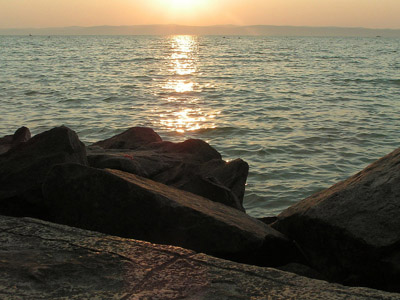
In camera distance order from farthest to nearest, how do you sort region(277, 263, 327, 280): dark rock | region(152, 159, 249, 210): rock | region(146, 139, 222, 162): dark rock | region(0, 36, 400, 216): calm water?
region(0, 36, 400, 216): calm water < region(146, 139, 222, 162): dark rock < region(152, 159, 249, 210): rock < region(277, 263, 327, 280): dark rock

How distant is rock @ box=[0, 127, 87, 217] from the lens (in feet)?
15.6

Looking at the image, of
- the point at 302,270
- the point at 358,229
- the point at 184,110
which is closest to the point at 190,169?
the point at 302,270

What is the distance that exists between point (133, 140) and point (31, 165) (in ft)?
8.68

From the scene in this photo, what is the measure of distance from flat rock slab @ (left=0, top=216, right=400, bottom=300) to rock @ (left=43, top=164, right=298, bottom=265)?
22.4 inches

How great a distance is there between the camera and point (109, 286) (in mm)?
2822

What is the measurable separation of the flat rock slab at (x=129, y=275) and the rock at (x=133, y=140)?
3.97 metres

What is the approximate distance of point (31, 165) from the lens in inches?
195

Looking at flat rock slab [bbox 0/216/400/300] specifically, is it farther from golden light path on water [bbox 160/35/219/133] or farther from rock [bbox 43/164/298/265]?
golden light path on water [bbox 160/35/219/133]

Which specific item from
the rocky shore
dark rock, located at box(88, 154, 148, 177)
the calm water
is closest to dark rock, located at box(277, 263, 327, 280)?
the rocky shore

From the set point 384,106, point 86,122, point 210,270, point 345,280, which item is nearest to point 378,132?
point 384,106

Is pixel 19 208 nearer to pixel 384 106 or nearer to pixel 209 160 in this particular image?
pixel 209 160

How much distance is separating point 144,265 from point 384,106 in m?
16.2

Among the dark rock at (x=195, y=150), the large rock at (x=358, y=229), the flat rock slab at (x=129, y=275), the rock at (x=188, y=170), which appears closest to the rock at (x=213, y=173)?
the rock at (x=188, y=170)

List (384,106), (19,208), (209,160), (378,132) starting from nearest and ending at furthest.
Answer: (19,208) < (209,160) < (378,132) < (384,106)
